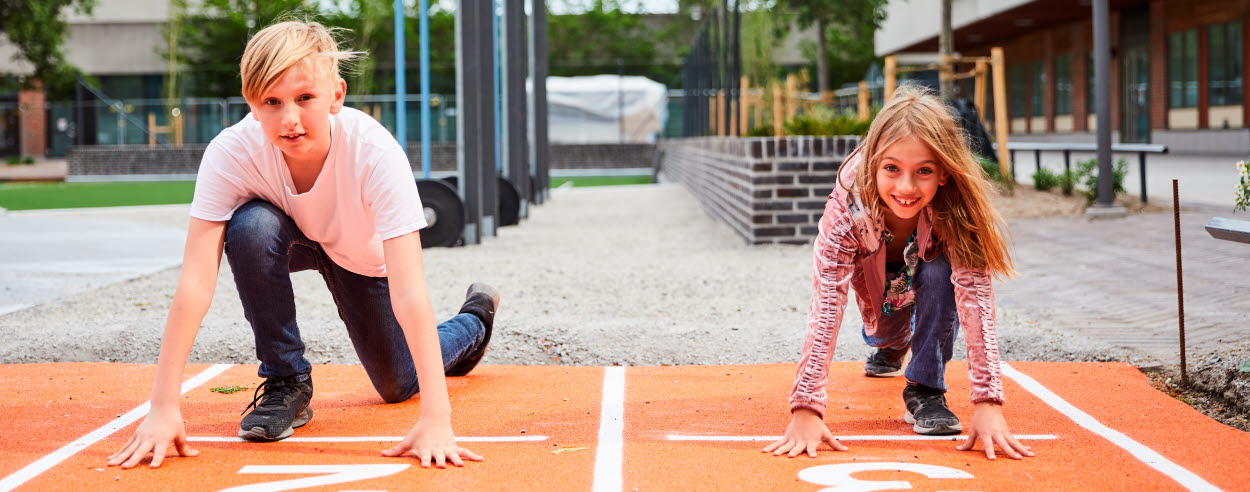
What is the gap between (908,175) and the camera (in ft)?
11.8

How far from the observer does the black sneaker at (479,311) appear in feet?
16.0

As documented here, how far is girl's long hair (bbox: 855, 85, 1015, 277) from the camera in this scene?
359 centimetres

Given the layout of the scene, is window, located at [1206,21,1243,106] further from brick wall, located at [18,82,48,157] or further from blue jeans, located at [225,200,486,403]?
brick wall, located at [18,82,48,157]

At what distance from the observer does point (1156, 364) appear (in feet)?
16.8

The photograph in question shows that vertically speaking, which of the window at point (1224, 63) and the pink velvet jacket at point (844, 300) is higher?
the window at point (1224, 63)

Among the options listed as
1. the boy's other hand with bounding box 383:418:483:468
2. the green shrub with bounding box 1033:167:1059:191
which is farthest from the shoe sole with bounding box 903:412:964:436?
the green shrub with bounding box 1033:167:1059:191

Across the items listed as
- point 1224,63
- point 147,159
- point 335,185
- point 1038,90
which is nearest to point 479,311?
point 335,185

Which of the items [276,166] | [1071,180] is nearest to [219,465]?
[276,166]

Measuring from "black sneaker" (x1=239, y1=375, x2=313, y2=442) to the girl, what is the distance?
60.3 inches

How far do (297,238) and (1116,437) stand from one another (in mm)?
2686

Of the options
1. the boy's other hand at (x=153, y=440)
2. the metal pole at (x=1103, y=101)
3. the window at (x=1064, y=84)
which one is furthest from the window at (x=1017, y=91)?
the boy's other hand at (x=153, y=440)

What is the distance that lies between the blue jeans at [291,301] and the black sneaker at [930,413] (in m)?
1.65

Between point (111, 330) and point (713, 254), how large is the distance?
18.4 ft

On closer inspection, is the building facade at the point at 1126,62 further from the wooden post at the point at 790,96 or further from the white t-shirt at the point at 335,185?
the white t-shirt at the point at 335,185
